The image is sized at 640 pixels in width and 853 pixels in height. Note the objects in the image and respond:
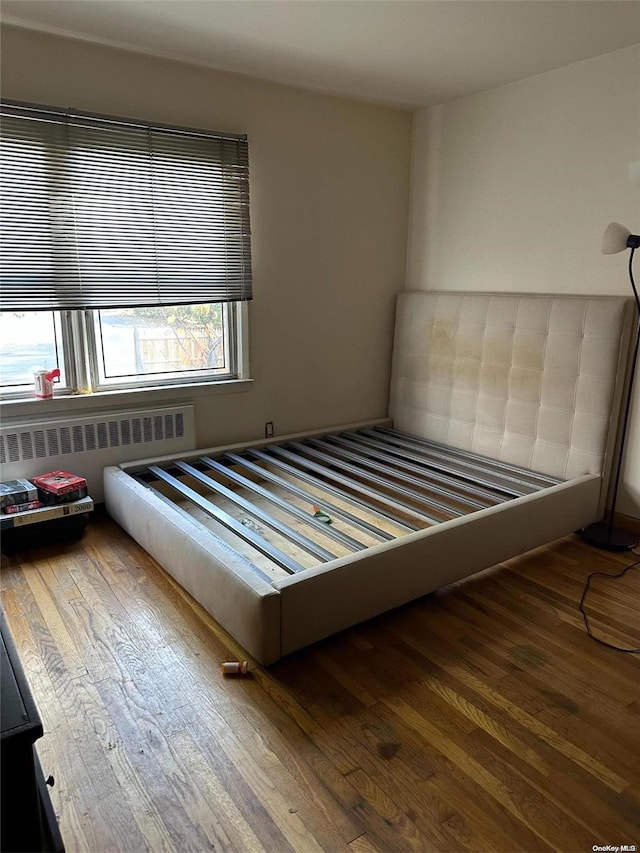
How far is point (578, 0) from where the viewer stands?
2.45m

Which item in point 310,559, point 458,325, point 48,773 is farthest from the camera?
point 458,325

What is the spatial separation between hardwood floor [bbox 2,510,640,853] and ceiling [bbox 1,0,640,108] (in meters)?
2.46

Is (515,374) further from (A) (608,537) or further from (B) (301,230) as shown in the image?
(B) (301,230)

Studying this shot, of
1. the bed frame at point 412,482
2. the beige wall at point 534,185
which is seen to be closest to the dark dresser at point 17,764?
the bed frame at point 412,482

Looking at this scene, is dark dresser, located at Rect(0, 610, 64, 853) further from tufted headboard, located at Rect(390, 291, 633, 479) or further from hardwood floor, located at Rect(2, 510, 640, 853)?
tufted headboard, located at Rect(390, 291, 633, 479)

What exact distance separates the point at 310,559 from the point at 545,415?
157cm

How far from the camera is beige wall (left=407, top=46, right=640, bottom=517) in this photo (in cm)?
310

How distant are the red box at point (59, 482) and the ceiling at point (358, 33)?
213 centimetres

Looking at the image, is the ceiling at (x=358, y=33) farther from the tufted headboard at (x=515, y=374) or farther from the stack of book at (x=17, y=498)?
the stack of book at (x=17, y=498)

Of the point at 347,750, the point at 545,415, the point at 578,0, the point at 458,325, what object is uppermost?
the point at 578,0

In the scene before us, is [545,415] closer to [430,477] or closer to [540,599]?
[430,477]

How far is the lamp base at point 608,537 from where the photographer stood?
10.0 ft

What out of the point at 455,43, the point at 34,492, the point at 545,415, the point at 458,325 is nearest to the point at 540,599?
the point at 545,415

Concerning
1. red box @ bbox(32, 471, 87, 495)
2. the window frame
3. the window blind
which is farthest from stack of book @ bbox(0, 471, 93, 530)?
the window blind
